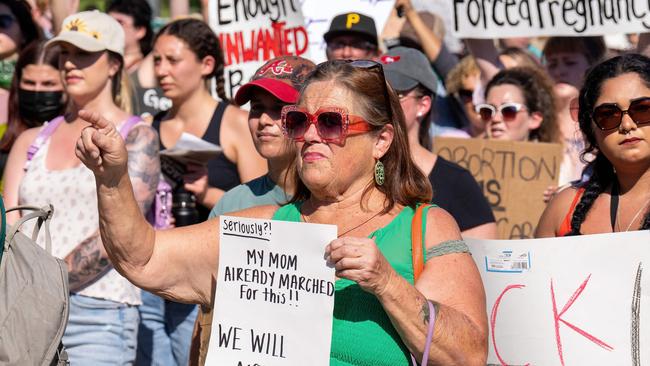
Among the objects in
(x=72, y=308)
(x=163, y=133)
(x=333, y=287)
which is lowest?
(x=72, y=308)

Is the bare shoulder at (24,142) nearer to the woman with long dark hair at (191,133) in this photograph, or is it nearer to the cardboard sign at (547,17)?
the woman with long dark hair at (191,133)

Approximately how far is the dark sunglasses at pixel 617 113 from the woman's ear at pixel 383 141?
828 mm

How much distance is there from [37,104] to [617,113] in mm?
3779

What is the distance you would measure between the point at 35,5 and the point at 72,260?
5.35 metres

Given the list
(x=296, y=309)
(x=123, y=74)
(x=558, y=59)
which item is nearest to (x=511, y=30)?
(x=558, y=59)

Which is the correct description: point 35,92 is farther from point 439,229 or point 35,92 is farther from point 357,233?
point 439,229

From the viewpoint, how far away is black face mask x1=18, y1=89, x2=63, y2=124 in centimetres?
659

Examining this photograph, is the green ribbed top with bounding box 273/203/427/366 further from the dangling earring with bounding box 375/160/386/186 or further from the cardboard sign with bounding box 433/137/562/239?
the cardboard sign with bounding box 433/137/562/239

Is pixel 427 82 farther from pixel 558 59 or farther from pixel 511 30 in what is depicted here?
pixel 558 59

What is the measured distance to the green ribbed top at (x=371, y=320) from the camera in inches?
131

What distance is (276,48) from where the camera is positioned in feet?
23.5

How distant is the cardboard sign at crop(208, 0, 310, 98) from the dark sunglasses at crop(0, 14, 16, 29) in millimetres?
1529

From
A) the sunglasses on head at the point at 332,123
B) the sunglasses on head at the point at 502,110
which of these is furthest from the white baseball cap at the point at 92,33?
the sunglasses on head at the point at 332,123

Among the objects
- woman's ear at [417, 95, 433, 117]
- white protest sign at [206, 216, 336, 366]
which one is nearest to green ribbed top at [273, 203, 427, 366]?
white protest sign at [206, 216, 336, 366]
